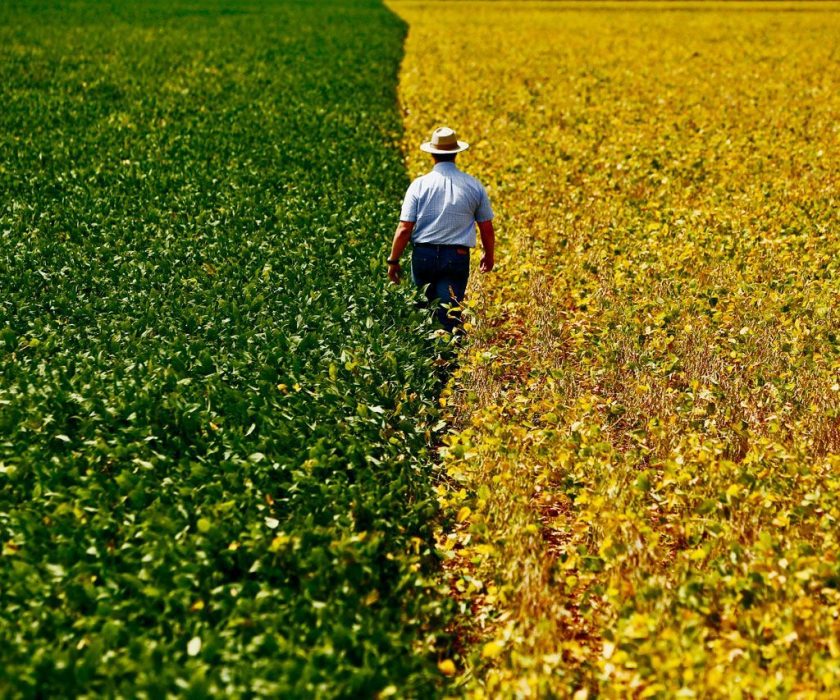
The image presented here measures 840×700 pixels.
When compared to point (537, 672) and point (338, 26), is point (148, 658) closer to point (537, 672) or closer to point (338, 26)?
point (537, 672)

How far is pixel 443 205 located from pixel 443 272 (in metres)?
0.60

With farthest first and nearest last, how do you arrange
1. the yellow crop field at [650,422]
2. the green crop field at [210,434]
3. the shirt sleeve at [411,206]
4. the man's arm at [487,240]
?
the man's arm at [487,240], the shirt sleeve at [411,206], the yellow crop field at [650,422], the green crop field at [210,434]

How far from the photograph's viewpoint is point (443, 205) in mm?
7715

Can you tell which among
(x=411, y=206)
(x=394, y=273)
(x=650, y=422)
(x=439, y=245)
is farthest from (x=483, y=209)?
(x=650, y=422)

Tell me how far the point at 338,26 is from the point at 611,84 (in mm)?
14798

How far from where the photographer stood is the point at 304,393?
6.34 metres

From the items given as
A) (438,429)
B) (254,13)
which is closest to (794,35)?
(254,13)

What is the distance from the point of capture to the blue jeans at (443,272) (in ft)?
26.0

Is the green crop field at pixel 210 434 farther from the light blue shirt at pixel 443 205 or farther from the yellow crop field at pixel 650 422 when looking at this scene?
the light blue shirt at pixel 443 205

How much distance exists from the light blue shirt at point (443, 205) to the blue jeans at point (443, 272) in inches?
3.7

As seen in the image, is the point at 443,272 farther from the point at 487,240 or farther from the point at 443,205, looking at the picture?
the point at 443,205

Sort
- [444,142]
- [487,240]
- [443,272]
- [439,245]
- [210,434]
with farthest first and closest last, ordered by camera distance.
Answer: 1. [487,240]
2. [443,272]
3. [439,245]
4. [444,142]
5. [210,434]

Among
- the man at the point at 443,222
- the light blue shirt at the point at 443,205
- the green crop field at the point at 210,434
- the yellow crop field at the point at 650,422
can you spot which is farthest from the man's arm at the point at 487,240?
the green crop field at the point at 210,434

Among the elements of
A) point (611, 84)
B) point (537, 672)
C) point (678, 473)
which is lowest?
point (537, 672)
